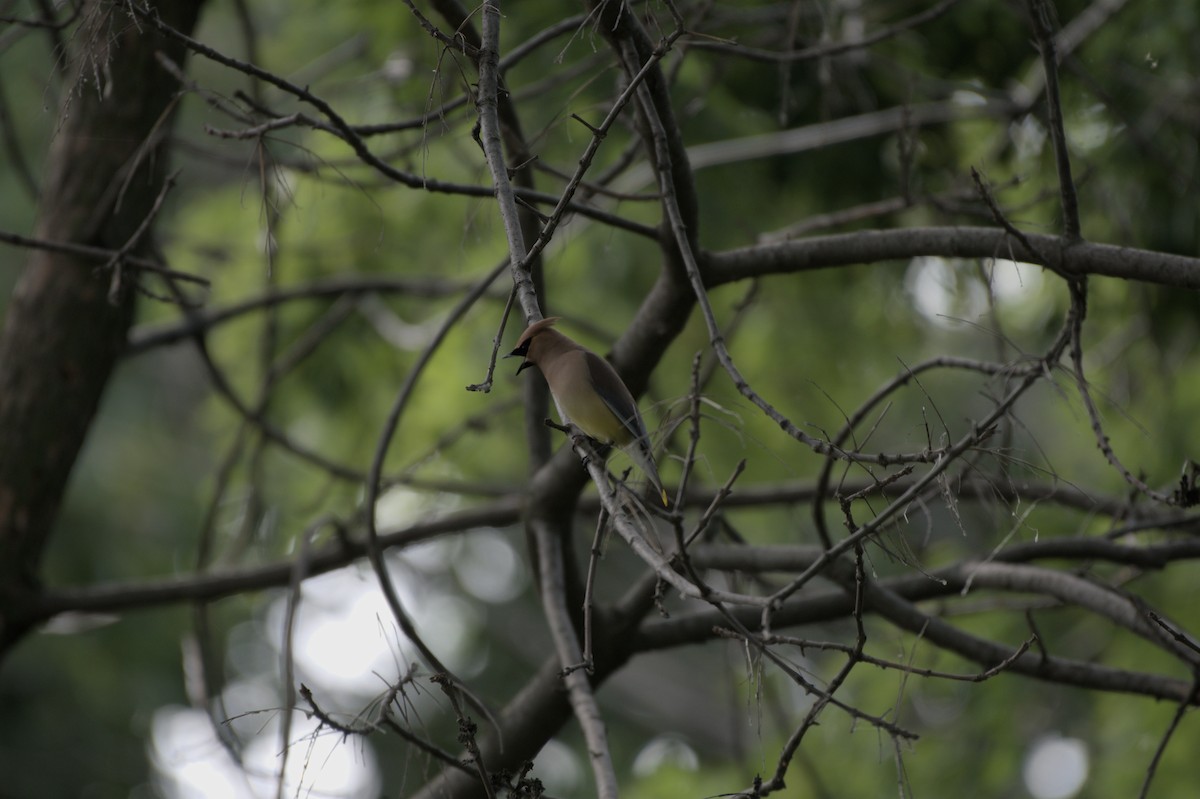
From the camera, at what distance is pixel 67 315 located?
188 inches

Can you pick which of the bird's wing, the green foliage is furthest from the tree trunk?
the bird's wing

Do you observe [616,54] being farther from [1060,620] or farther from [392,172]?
[1060,620]

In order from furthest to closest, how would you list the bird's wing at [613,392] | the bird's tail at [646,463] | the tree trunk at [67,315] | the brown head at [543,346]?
1. the tree trunk at [67,315]
2. the brown head at [543,346]
3. the bird's wing at [613,392]
4. the bird's tail at [646,463]

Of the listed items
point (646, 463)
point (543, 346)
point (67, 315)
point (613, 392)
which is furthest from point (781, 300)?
point (646, 463)

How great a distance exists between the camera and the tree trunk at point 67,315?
4.71 m

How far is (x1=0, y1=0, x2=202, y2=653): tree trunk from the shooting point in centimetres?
471

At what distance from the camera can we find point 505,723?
424 cm

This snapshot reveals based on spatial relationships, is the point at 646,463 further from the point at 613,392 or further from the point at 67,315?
the point at 67,315

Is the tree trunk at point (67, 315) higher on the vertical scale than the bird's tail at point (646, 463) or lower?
higher

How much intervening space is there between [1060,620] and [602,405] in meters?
4.10

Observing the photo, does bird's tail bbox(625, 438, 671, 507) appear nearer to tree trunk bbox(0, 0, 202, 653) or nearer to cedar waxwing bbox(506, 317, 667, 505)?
cedar waxwing bbox(506, 317, 667, 505)

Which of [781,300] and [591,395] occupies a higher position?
[781,300]

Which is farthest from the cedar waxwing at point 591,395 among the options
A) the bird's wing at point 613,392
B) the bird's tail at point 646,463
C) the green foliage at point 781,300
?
the green foliage at point 781,300

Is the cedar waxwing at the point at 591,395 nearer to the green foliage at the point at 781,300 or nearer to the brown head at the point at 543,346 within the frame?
the brown head at the point at 543,346
